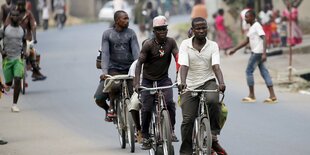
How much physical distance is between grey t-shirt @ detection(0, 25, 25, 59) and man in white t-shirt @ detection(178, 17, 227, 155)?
21.1ft

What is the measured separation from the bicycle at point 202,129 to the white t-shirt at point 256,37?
6.80m

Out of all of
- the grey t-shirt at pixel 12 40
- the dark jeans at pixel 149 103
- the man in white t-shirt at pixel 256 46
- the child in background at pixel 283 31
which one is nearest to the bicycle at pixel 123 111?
A: the dark jeans at pixel 149 103

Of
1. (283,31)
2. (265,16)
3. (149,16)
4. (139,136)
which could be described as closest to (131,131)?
(139,136)

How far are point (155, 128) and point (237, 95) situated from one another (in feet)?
26.6

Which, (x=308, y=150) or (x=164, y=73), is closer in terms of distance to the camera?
(x=164, y=73)

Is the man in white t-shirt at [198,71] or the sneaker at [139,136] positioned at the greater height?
the man in white t-shirt at [198,71]

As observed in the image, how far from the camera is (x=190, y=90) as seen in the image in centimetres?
970

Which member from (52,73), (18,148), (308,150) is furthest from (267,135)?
(52,73)

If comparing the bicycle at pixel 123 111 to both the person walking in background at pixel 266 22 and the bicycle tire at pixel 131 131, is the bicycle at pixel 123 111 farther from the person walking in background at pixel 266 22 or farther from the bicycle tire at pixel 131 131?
the person walking in background at pixel 266 22

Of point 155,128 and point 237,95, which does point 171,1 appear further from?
point 155,128

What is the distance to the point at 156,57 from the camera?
10734 millimetres

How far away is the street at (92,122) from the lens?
12164 mm

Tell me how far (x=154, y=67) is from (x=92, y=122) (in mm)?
4407

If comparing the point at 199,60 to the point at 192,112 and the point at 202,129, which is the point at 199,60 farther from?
the point at 202,129
